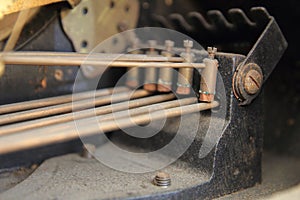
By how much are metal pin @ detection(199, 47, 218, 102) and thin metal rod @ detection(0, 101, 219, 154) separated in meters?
0.06

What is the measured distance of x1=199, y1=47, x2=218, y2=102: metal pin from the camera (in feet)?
3.30

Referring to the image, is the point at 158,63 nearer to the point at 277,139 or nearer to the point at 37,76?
the point at 37,76

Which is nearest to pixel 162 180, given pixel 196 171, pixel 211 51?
pixel 196 171

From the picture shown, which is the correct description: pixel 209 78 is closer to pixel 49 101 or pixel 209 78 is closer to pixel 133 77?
pixel 133 77

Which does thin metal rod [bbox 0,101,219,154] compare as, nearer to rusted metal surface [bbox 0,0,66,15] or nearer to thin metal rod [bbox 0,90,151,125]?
thin metal rod [bbox 0,90,151,125]

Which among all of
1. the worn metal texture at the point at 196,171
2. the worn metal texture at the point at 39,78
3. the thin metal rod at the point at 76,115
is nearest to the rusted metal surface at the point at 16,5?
the worn metal texture at the point at 39,78

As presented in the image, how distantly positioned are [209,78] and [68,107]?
0.35m

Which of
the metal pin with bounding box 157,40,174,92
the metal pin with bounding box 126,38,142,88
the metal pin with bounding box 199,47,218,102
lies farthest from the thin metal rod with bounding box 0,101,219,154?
the metal pin with bounding box 126,38,142,88

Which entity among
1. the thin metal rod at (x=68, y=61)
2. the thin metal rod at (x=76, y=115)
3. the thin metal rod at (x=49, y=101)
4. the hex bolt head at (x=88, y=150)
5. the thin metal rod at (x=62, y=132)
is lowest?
the hex bolt head at (x=88, y=150)

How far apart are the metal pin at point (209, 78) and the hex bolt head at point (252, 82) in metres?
0.08

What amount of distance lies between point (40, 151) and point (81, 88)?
22cm

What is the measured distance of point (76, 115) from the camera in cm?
92

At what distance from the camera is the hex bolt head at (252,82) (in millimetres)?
1012

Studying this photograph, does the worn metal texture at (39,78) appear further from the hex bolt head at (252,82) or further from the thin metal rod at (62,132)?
the hex bolt head at (252,82)
